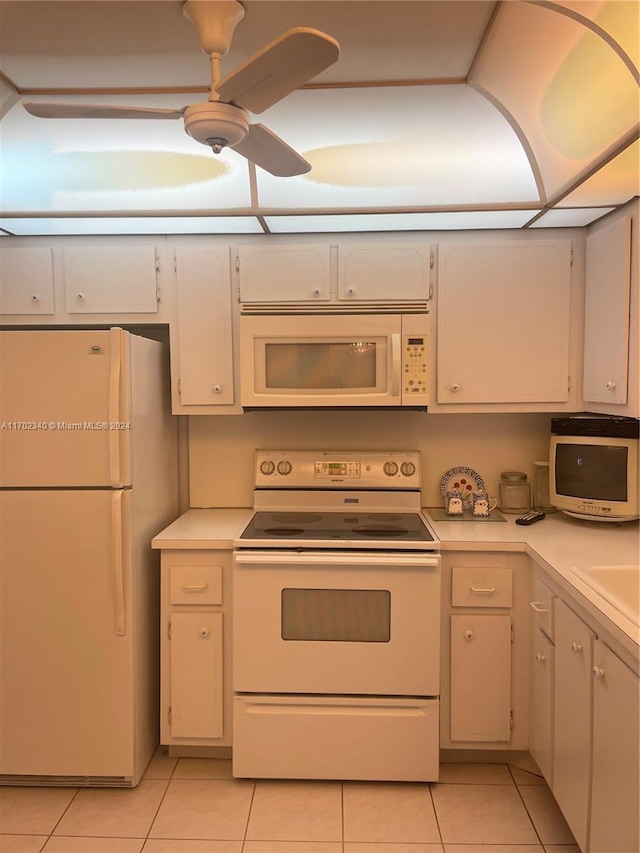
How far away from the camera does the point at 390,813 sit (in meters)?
2.16

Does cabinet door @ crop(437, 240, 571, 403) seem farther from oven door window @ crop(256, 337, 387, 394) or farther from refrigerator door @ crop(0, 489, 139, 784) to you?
refrigerator door @ crop(0, 489, 139, 784)

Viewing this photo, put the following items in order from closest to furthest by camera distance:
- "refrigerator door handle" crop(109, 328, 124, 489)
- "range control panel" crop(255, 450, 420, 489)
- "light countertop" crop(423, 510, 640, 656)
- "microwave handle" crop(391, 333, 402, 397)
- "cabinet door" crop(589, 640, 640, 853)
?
"cabinet door" crop(589, 640, 640, 853) → "light countertop" crop(423, 510, 640, 656) → "refrigerator door handle" crop(109, 328, 124, 489) → "microwave handle" crop(391, 333, 402, 397) → "range control panel" crop(255, 450, 420, 489)

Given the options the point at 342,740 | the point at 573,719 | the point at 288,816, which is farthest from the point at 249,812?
the point at 573,719

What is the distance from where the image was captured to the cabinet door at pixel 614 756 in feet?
4.74

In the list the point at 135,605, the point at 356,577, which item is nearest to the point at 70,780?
the point at 135,605

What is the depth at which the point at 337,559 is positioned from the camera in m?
2.28

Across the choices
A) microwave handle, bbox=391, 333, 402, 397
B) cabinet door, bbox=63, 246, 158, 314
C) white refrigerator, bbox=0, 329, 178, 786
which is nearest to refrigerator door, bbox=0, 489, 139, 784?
white refrigerator, bbox=0, 329, 178, 786

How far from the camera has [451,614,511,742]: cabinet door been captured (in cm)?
235

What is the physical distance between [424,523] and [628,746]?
121cm

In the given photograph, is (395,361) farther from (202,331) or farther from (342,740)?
(342,740)

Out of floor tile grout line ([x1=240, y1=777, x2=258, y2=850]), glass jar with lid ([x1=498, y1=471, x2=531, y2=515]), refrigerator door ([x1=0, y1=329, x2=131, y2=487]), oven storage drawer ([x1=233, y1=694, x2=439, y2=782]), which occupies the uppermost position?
refrigerator door ([x1=0, y1=329, x2=131, y2=487])

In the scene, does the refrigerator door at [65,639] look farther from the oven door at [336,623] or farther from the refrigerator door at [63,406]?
the oven door at [336,623]

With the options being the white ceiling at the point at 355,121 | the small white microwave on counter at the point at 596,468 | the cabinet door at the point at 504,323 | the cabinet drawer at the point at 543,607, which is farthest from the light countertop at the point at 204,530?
the small white microwave on counter at the point at 596,468

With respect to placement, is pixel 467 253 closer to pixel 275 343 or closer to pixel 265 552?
pixel 275 343
